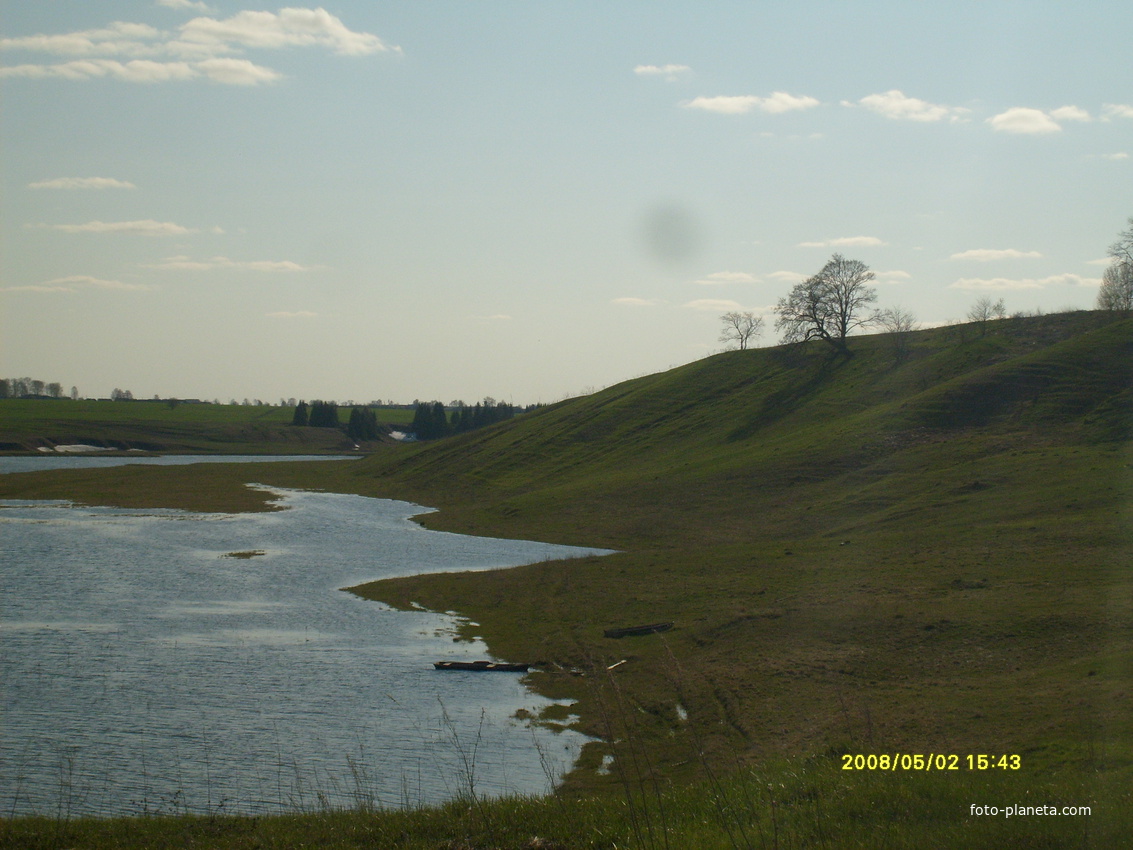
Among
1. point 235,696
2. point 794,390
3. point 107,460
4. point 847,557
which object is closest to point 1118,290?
point 794,390

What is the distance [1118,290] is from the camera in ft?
361

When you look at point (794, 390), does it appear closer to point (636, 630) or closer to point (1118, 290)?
point (1118, 290)

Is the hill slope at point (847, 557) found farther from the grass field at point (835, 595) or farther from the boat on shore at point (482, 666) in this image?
the boat on shore at point (482, 666)

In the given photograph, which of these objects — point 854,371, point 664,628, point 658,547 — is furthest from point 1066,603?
point 854,371

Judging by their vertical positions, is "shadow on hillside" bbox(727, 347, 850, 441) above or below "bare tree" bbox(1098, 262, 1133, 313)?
below

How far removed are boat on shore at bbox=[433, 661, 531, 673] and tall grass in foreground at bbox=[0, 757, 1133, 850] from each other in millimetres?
15219

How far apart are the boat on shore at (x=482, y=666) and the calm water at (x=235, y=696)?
45cm

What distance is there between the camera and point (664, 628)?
3472cm

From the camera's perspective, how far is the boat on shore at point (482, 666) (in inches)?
1204

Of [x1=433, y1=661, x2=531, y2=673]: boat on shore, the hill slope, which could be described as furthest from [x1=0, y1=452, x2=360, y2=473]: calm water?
[x1=433, y1=661, x2=531, y2=673]: boat on shore

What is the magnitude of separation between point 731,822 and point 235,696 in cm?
1972

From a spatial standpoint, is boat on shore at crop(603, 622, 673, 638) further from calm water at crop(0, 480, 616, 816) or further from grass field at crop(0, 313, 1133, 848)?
calm water at crop(0, 480, 616, 816)

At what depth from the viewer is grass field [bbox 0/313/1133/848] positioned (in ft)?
42.2

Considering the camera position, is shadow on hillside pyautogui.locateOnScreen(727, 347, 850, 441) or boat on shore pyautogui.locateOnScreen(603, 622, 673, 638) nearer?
boat on shore pyautogui.locateOnScreen(603, 622, 673, 638)
